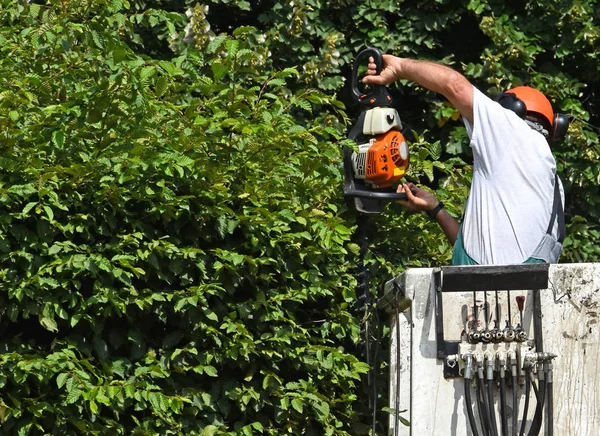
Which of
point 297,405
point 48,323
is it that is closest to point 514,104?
point 297,405

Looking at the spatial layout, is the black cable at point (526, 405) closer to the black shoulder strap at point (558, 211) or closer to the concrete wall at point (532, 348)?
the concrete wall at point (532, 348)

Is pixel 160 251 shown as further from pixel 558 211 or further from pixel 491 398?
pixel 558 211

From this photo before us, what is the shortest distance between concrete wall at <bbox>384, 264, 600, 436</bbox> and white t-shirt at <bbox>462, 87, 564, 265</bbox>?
1.36ft

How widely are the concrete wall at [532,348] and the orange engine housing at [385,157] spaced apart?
85cm

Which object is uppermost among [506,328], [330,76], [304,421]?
[330,76]

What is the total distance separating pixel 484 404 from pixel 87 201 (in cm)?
166

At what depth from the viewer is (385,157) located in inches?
178

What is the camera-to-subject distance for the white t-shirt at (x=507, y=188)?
4.05 m

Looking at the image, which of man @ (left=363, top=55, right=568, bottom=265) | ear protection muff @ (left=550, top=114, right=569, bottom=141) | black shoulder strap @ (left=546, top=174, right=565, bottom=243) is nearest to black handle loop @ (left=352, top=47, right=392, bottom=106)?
man @ (left=363, top=55, right=568, bottom=265)

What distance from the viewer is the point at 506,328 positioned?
3598 millimetres

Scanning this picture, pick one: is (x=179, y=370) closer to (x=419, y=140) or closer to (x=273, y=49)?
(x=419, y=140)

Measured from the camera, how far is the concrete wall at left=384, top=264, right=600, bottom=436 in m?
3.60

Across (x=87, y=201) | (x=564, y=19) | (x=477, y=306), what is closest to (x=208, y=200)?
(x=87, y=201)

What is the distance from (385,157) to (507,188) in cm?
63
